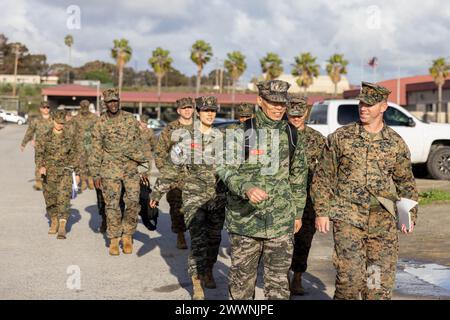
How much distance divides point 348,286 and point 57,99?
7665cm

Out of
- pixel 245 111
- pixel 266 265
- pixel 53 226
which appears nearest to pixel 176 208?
pixel 245 111

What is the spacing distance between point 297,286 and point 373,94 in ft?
8.01

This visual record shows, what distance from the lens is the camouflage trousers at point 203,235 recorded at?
6.73 m

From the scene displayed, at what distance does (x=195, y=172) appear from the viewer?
6926mm

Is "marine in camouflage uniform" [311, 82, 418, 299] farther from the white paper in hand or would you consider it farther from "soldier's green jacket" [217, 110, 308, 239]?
"soldier's green jacket" [217, 110, 308, 239]

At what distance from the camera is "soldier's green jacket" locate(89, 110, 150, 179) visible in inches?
346

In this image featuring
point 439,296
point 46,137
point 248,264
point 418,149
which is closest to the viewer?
point 248,264

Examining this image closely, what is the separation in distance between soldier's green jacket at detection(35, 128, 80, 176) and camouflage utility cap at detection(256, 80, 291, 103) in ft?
19.5

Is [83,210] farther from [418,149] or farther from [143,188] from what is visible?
[418,149]

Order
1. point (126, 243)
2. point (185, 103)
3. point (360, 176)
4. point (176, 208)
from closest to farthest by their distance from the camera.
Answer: point (360, 176) → point (185, 103) → point (126, 243) → point (176, 208)

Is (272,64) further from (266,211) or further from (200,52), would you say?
(266,211)

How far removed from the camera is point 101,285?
7137mm

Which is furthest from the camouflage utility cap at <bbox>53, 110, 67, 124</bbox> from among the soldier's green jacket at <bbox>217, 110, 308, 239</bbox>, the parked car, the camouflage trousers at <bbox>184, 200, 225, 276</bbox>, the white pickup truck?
the parked car
